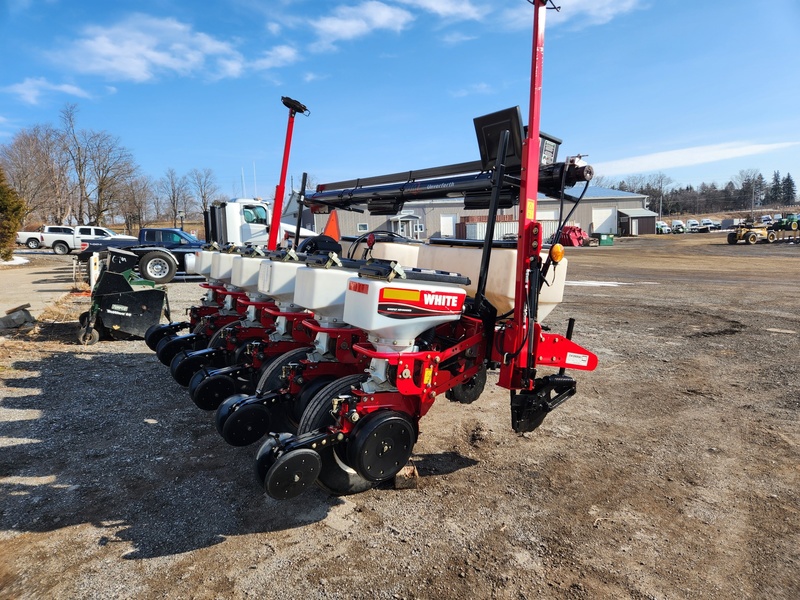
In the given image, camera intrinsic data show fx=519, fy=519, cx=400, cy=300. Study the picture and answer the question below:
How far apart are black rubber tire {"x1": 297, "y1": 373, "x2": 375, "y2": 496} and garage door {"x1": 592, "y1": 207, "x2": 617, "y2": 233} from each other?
2273 inches

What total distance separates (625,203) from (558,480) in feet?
201

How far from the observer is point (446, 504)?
11.6 ft

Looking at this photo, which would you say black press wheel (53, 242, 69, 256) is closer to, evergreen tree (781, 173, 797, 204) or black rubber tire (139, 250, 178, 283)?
black rubber tire (139, 250, 178, 283)

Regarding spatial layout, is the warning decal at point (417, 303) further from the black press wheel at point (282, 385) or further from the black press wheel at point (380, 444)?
the black press wheel at point (282, 385)

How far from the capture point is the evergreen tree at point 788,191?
11638 centimetres

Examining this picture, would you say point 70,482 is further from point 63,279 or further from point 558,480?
point 63,279

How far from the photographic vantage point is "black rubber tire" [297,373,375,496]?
3281 millimetres

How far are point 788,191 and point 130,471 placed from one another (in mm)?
146769

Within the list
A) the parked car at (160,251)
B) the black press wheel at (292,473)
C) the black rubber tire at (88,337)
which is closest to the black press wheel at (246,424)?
the black press wheel at (292,473)

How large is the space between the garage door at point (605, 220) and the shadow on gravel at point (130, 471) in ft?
186

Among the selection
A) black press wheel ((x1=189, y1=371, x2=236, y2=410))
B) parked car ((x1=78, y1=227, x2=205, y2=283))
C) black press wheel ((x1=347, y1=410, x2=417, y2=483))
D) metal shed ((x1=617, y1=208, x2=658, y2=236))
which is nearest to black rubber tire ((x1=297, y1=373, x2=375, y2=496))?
black press wheel ((x1=347, y1=410, x2=417, y2=483))

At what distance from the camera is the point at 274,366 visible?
13.7 ft

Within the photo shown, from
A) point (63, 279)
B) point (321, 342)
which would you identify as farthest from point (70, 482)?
point (63, 279)

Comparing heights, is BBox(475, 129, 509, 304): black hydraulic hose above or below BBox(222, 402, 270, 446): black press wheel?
above
